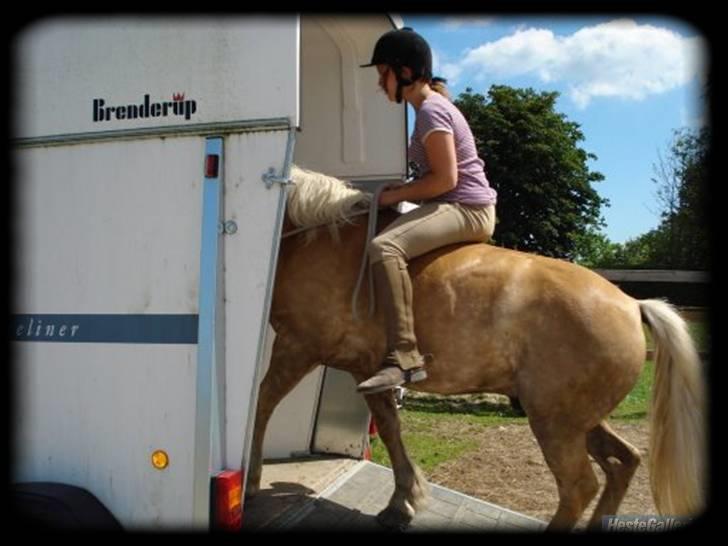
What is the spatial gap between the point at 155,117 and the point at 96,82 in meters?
0.36

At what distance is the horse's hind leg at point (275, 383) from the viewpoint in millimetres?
3787

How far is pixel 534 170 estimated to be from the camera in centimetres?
2709

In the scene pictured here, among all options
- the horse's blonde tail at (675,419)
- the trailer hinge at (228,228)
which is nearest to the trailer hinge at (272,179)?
the trailer hinge at (228,228)

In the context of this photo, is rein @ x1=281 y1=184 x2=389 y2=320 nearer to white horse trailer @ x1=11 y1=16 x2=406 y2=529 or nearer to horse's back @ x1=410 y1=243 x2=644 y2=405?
horse's back @ x1=410 y1=243 x2=644 y2=405

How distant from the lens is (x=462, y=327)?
3.46 m

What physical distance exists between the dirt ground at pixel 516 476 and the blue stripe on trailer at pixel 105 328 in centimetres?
333

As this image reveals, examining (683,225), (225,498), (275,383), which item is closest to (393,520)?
(275,383)

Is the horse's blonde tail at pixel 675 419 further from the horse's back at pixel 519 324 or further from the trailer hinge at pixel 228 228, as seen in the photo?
the trailer hinge at pixel 228 228

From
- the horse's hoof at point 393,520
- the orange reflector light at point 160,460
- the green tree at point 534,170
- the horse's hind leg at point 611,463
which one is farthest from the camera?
the green tree at point 534,170

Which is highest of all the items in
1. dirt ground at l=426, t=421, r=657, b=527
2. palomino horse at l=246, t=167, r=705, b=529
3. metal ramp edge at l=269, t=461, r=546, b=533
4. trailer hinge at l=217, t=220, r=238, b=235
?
trailer hinge at l=217, t=220, r=238, b=235

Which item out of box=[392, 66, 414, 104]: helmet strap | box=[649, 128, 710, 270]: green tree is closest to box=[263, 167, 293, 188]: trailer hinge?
box=[392, 66, 414, 104]: helmet strap

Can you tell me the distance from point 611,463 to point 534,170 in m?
24.5

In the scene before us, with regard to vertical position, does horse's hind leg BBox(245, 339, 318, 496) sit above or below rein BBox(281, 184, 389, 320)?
below

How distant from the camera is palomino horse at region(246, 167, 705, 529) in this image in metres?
3.36
